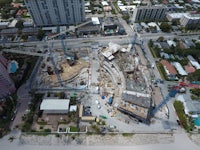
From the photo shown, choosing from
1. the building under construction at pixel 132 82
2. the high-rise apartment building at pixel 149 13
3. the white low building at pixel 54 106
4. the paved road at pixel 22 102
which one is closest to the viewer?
the paved road at pixel 22 102

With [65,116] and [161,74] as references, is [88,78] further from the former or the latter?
[161,74]

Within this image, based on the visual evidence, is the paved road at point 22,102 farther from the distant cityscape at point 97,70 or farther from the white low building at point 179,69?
the white low building at point 179,69

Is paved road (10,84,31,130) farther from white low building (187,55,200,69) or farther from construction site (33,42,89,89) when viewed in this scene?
white low building (187,55,200,69)

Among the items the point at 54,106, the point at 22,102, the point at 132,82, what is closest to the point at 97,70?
the point at 132,82

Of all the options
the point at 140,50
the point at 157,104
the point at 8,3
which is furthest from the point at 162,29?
the point at 8,3

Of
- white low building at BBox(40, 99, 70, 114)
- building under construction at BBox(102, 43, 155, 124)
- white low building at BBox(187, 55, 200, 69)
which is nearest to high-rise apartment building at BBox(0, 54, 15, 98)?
white low building at BBox(40, 99, 70, 114)

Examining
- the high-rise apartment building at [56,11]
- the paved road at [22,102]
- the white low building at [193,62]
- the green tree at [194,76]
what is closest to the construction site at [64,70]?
the paved road at [22,102]
